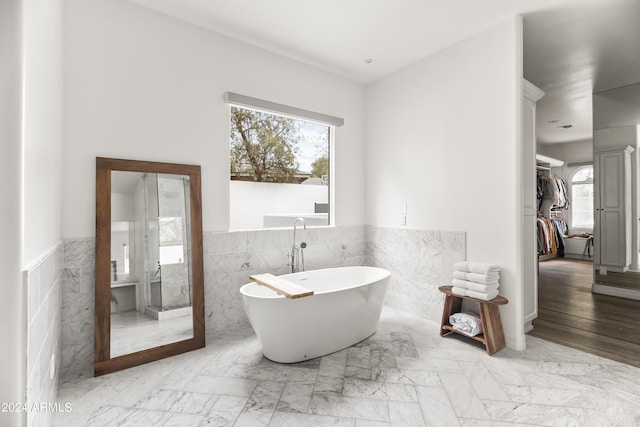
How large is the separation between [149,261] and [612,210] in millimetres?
5462

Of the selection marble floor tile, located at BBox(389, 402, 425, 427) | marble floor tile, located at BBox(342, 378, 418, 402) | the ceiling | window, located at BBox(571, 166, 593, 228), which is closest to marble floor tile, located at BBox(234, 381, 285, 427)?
marble floor tile, located at BBox(342, 378, 418, 402)

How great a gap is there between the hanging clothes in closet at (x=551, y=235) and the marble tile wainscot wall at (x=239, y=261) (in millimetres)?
5705

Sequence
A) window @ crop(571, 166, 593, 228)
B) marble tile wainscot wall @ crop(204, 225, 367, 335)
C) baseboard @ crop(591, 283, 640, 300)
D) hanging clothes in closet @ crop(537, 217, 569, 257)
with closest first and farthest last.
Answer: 1. marble tile wainscot wall @ crop(204, 225, 367, 335)
2. baseboard @ crop(591, 283, 640, 300)
3. hanging clothes in closet @ crop(537, 217, 569, 257)
4. window @ crop(571, 166, 593, 228)

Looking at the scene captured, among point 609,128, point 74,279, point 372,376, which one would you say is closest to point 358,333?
point 372,376

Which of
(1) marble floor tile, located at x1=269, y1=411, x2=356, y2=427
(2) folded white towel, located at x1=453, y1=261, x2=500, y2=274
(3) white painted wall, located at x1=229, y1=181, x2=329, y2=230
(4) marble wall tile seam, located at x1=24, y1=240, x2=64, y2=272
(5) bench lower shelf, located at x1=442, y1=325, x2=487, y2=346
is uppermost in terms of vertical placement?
(3) white painted wall, located at x1=229, y1=181, x2=329, y2=230

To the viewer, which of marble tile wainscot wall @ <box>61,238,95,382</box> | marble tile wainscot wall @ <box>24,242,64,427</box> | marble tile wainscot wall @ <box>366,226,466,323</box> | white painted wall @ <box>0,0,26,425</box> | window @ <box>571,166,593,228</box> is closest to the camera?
white painted wall @ <box>0,0,26,425</box>

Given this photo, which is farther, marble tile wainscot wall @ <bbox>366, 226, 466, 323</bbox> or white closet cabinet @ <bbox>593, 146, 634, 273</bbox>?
white closet cabinet @ <bbox>593, 146, 634, 273</bbox>

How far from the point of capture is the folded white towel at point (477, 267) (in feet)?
8.80

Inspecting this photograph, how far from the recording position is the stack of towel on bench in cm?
265

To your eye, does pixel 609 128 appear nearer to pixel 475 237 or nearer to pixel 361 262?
pixel 475 237

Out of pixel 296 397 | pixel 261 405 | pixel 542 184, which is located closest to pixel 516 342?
pixel 296 397

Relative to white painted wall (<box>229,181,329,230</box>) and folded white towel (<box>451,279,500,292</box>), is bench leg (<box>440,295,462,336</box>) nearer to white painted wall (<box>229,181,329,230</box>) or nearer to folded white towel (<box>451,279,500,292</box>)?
folded white towel (<box>451,279,500,292</box>)

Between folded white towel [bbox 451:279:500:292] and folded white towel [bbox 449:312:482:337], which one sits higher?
folded white towel [bbox 451:279:500:292]

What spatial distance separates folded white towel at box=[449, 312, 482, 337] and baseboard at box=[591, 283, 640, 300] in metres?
2.67
